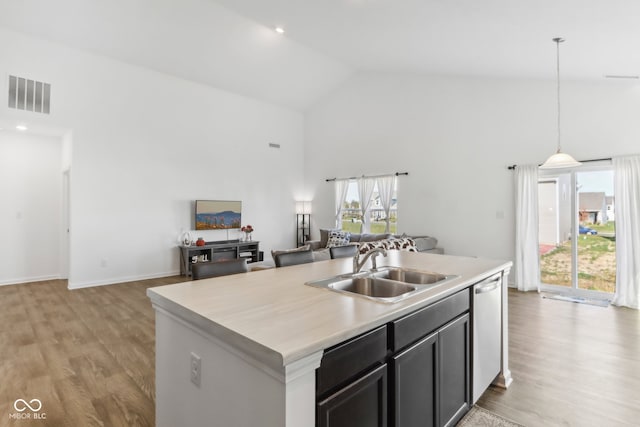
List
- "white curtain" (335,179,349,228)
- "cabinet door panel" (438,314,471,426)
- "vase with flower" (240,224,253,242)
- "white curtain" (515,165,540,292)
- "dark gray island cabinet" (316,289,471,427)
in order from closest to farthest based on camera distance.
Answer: "dark gray island cabinet" (316,289,471,427)
"cabinet door panel" (438,314,471,426)
"white curtain" (515,165,540,292)
"vase with flower" (240,224,253,242)
"white curtain" (335,179,349,228)

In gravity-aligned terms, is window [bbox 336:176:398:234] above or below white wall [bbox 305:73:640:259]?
below

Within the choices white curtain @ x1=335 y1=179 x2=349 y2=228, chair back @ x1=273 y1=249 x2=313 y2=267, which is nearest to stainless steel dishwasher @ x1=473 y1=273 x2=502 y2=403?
chair back @ x1=273 y1=249 x2=313 y2=267

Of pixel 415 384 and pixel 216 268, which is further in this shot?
pixel 216 268

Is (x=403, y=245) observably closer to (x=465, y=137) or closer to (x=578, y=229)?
(x=465, y=137)

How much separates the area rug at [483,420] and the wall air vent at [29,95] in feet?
21.4

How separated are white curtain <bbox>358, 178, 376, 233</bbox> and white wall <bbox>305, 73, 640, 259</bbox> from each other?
0.22 meters

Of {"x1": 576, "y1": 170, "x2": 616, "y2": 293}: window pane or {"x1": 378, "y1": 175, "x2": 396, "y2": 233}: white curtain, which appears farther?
{"x1": 378, "y1": 175, "x2": 396, "y2": 233}: white curtain

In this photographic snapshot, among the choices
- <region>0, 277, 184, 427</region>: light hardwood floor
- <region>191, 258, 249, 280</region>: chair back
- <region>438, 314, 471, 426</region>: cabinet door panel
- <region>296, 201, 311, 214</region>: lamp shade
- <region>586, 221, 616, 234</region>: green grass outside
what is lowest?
<region>0, 277, 184, 427</region>: light hardwood floor

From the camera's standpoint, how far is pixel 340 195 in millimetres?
7762

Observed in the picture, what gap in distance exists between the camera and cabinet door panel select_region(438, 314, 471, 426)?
168 cm

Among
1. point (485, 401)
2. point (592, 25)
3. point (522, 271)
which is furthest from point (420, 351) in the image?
point (522, 271)

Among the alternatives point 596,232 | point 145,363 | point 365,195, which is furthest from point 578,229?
point 145,363

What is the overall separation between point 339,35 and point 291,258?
3.90 m

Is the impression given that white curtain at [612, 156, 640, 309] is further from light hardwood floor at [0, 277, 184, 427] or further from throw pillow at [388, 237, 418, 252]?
light hardwood floor at [0, 277, 184, 427]
